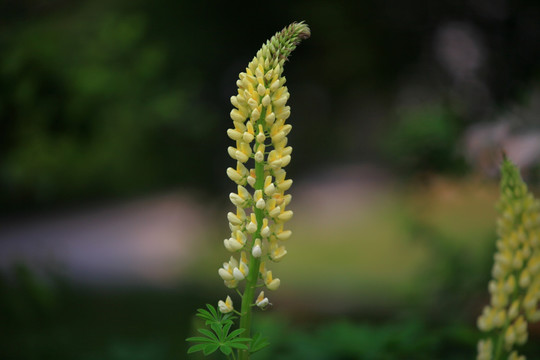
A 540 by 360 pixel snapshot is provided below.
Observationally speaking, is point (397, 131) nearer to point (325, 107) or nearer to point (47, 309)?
point (325, 107)

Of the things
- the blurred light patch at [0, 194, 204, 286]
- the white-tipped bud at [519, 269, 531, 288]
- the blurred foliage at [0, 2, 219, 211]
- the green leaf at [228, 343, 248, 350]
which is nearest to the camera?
the green leaf at [228, 343, 248, 350]

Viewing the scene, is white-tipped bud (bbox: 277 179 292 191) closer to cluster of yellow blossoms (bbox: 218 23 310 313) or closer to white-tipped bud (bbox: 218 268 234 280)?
cluster of yellow blossoms (bbox: 218 23 310 313)

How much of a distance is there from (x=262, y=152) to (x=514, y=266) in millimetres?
861

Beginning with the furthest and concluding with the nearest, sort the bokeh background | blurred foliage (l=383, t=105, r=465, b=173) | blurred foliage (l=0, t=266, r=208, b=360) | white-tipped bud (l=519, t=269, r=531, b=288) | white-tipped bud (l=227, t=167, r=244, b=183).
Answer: blurred foliage (l=383, t=105, r=465, b=173) < the bokeh background < blurred foliage (l=0, t=266, r=208, b=360) < white-tipped bud (l=519, t=269, r=531, b=288) < white-tipped bud (l=227, t=167, r=244, b=183)

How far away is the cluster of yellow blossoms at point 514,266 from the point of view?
1742mm

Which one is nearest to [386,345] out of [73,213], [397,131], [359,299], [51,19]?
[397,131]

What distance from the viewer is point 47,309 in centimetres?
378

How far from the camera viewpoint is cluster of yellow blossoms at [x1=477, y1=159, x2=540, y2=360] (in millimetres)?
1742

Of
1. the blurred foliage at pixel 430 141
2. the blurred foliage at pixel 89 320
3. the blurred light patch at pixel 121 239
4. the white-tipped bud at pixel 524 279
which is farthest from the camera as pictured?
the blurred light patch at pixel 121 239

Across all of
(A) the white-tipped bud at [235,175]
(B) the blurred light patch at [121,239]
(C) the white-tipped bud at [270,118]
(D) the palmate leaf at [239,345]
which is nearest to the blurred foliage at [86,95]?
(B) the blurred light patch at [121,239]

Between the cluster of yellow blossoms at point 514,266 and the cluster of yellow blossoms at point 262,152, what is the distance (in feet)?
2.36

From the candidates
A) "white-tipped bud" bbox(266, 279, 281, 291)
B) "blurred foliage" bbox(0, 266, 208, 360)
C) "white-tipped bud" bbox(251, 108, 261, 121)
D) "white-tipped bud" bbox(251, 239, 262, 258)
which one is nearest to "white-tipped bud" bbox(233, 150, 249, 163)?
"white-tipped bud" bbox(251, 108, 261, 121)

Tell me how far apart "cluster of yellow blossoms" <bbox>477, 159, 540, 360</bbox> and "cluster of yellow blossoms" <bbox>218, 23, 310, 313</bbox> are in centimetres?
72

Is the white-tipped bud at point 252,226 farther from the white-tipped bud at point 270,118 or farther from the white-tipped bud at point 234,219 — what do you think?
the white-tipped bud at point 270,118
